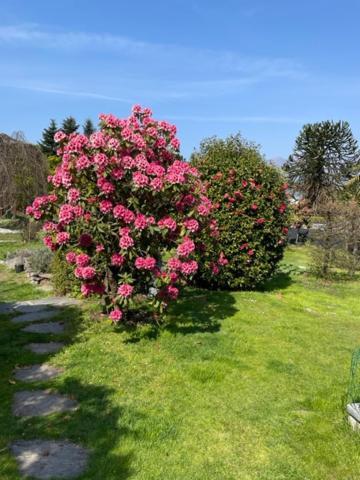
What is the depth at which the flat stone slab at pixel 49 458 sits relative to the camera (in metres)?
3.58

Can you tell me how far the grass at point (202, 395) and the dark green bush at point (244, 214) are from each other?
5.18 ft

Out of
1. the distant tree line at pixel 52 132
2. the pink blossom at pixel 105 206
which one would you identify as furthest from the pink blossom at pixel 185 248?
the distant tree line at pixel 52 132

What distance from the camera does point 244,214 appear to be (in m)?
9.85

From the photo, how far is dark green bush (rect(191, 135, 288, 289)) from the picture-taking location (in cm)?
980

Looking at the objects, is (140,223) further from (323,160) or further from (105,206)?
(323,160)

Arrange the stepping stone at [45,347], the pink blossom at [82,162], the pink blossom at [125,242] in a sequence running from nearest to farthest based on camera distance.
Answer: the pink blossom at [125,242] < the pink blossom at [82,162] < the stepping stone at [45,347]

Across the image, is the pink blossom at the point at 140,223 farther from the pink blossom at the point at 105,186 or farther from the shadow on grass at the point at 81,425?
the shadow on grass at the point at 81,425

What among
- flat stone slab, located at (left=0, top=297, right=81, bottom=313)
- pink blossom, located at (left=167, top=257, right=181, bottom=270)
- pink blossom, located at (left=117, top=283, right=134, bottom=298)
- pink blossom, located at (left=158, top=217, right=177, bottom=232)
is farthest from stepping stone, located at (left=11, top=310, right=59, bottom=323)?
pink blossom, located at (left=158, top=217, right=177, bottom=232)

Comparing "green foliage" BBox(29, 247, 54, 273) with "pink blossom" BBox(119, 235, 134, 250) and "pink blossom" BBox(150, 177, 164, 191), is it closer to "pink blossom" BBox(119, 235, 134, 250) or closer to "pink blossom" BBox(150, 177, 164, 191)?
"pink blossom" BBox(119, 235, 134, 250)

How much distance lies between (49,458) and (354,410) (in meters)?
2.97

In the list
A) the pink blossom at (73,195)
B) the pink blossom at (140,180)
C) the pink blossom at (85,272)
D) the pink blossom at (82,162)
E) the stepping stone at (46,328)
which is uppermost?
the pink blossom at (82,162)

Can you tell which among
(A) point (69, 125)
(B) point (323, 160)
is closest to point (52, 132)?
(A) point (69, 125)

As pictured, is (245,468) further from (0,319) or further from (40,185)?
(40,185)

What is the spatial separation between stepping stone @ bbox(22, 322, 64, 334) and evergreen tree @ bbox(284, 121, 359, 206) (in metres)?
25.0
